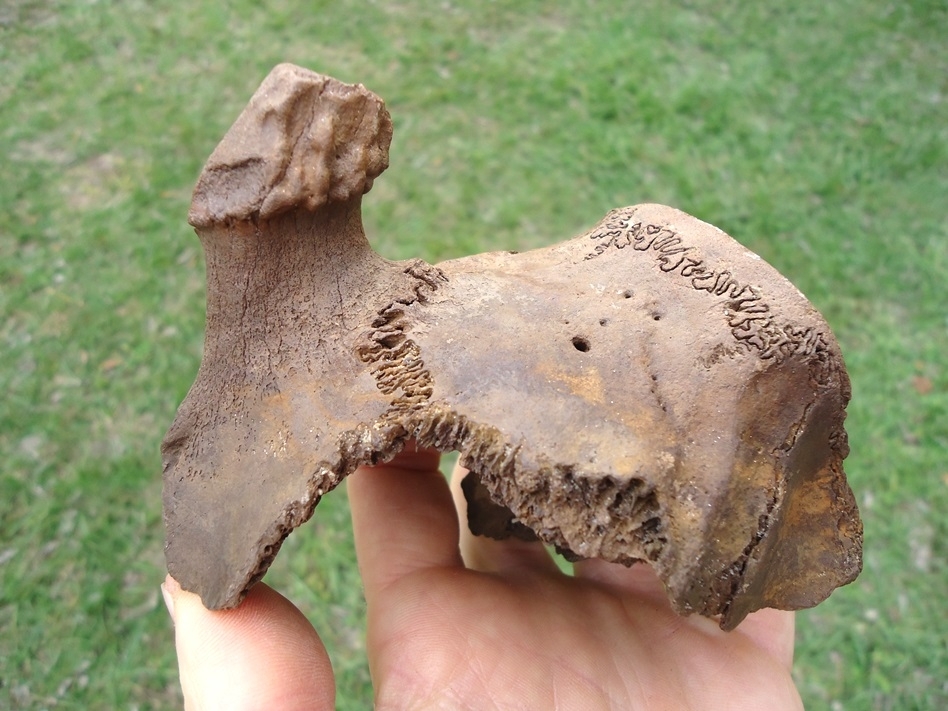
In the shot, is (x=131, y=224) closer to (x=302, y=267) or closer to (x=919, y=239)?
(x=302, y=267)

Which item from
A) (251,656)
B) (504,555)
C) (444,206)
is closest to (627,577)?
(504,555)

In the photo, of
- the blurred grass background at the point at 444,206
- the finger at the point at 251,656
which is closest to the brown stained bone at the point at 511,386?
the finger at the point at 251,656

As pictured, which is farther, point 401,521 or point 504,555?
point 504,555

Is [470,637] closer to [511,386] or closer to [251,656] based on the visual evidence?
[251,656]

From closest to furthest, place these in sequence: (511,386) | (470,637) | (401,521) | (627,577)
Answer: (511,386) → (470,637) → (401,521) → (627,577)

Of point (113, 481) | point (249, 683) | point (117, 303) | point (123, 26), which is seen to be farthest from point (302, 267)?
point (123, 26)

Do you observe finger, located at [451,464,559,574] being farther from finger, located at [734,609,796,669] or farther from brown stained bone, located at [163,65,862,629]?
brown stained bone, located at [163,65,862,629]
